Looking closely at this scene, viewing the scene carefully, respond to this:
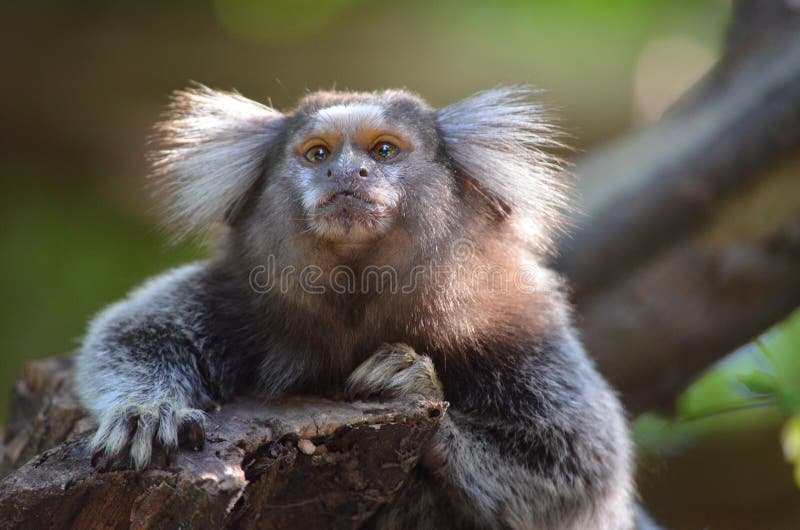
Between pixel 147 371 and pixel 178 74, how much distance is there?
5.84 metres

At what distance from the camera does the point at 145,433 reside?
3133 mm

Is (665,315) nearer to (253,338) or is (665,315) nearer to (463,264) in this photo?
(463,264)

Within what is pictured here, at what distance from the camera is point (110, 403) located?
3580mm

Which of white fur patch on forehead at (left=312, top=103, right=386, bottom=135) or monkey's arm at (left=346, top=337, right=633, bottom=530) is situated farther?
white fur patch on forehead at (left=312, top=103, right=386, bottom=135)

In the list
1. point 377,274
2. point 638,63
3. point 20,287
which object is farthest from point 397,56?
point 377,274

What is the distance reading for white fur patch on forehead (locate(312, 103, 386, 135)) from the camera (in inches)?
154

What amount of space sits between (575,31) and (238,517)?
7.69 meters

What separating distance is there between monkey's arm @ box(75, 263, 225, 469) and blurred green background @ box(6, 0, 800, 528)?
14.2ft

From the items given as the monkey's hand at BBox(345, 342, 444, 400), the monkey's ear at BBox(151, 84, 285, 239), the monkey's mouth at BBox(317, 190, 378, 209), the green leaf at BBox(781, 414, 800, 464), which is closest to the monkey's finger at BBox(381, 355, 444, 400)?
the monkey's hand at BBox(345, 342, 444, 400)

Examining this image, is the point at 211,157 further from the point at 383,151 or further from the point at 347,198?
the point at 347,198

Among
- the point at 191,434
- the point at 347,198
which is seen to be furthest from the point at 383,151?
the point at 191,434

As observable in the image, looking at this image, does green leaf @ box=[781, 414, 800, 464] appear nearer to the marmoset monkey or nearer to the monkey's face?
the marmoset monkey

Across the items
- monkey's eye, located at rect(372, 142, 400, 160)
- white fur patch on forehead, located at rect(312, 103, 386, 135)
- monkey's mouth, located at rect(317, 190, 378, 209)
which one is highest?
white fur patch on forehead, located at rect(312, 103, 386, 135)

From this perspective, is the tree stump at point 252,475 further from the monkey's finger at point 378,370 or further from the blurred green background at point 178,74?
the blurred green background at point 178,74
